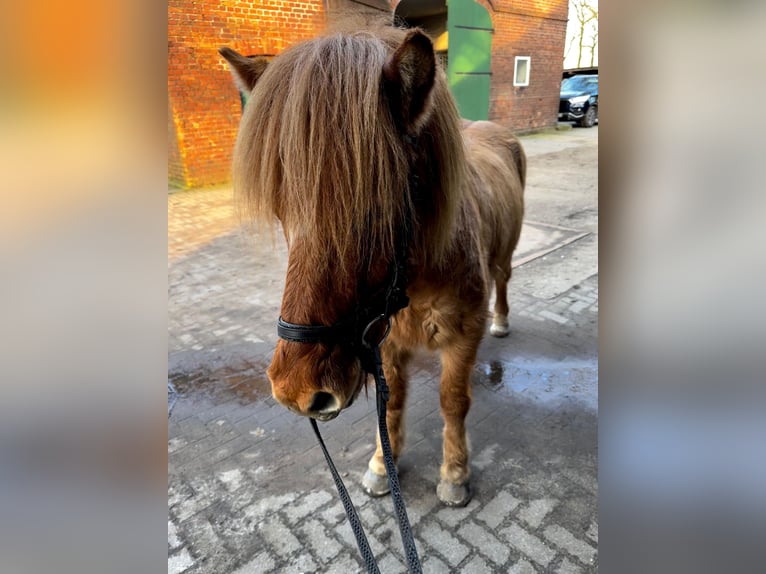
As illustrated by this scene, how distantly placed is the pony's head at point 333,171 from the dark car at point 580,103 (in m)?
21.1

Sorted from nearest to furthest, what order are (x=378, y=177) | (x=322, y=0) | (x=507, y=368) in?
(x=378, y=177) < (x=507, y=368) < (x=322, y=0)

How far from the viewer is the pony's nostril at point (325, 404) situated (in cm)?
136

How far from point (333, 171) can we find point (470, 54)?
14486mm

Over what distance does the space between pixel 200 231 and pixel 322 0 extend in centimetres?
624

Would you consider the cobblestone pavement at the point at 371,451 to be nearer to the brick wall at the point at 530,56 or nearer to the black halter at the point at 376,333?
the black halter at the point at 376,333

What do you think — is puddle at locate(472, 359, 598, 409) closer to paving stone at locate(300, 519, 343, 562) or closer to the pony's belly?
the pony's belly

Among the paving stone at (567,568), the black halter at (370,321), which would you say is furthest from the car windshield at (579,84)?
the black halter at (370,321)

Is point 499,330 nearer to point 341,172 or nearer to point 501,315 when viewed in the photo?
point 501,315

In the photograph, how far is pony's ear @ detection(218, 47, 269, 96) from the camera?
1.68 metres

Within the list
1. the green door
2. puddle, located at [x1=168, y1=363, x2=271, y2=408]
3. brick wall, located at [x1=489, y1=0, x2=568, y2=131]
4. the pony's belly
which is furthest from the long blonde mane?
brick wall, located at [x1=489, y1=0, x2=568, y2=131]
